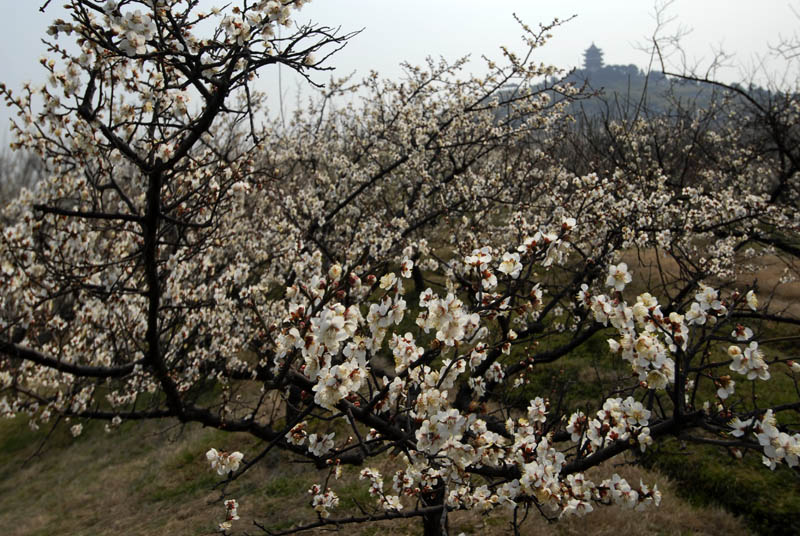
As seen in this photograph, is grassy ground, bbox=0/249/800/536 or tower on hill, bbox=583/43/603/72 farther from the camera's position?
tower on hill, bbox=583/43/603/72

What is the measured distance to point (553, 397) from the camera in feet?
27.1

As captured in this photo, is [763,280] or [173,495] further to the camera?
[763,280]

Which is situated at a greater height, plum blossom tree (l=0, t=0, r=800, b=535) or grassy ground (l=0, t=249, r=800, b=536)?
plum blossom tree (l=0, t=0, r=800, b=535)

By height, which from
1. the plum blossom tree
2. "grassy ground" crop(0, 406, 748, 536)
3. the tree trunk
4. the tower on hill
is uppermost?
the tower on hill

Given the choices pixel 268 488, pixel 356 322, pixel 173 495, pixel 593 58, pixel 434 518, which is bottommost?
pixel 173 495

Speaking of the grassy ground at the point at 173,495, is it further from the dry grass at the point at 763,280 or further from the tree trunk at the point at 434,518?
the dry grass at the point at 763,280

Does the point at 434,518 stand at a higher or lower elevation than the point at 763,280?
lower

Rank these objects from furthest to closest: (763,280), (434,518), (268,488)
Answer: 1. (763,280)
2. (268,488)
3. (434,518)

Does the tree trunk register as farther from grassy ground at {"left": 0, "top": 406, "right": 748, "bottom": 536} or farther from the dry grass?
the dry grass

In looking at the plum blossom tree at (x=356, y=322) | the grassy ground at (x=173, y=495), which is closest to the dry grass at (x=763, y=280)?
the plum blossom tree at (x=356, y=322)

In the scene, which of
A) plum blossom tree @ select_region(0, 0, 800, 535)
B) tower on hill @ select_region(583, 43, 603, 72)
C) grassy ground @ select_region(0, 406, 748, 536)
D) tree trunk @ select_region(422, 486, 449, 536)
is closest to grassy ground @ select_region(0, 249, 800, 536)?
grassy ground @ select_region(0, 406, 748, 536)

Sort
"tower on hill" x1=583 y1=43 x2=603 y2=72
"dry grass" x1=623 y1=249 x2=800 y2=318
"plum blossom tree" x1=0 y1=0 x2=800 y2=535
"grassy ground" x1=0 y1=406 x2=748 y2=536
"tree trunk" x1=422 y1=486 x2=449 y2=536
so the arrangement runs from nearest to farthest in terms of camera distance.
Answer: "plum blossom tree" x1=0 y1=0 x2=800 y2=535 → "tree trunk" x1=422 y1=486 x2=449 y2=536 → "grassy ground" x1=0 y1=406 x2=748 y2=536 → "dry grass" x1=623 y1=249 x2=800 y2=318 → "tower on hill" x1=583 y1=43 x2=603 y2=72

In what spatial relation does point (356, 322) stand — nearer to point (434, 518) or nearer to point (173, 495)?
point (434, 518)

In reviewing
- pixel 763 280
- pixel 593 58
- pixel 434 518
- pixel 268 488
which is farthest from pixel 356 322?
pixel 593 58
